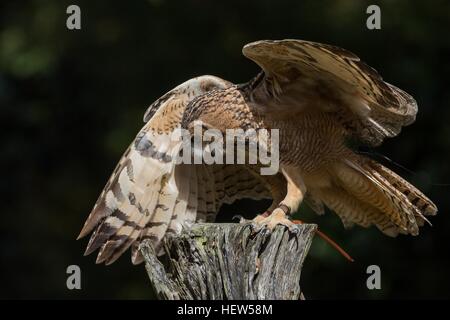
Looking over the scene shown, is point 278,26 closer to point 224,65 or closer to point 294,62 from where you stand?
point 224,65

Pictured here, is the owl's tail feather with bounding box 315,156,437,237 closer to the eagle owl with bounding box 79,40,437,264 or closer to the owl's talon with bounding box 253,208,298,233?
the eagle owl with bounding box 79,40,437,264

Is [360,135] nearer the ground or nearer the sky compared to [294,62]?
nearer the ground

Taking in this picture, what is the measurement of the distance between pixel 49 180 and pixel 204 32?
2590 mm

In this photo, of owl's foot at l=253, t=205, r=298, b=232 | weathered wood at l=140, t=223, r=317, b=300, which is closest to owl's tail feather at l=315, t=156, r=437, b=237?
owl's foot at l=253, t=205, r=298, b=232

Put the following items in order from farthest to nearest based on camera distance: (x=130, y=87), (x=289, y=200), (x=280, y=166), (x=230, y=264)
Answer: (x=130, y=87)
(x=280, y=166)
(x=289, y=200)
(x=230, y=264)

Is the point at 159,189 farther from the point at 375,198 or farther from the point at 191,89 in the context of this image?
the point at 375,198

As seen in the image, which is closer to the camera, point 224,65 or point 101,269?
point 224,65

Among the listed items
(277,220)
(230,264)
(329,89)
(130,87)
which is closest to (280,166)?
(329,89)

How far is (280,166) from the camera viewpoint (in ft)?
13.6

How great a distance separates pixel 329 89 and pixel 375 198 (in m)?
0.57

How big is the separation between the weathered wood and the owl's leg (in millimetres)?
205

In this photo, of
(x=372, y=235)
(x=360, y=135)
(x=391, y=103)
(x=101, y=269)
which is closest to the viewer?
(x=391, y=103)

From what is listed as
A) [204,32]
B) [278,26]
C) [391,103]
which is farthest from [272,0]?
[391,103]
